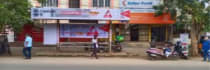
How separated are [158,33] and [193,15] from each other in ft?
29.1

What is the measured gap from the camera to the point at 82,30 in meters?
16.2

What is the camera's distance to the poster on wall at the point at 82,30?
1617 cm

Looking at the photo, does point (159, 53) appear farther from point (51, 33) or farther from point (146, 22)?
point (146, 22)

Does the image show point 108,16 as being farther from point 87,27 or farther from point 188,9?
point 188,9

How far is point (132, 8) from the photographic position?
22016 millimetres

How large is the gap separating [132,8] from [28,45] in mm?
10949

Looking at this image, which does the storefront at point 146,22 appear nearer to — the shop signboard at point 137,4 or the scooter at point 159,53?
the shop signboard at point 137,4

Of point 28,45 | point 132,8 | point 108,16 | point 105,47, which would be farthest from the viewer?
point 132,8

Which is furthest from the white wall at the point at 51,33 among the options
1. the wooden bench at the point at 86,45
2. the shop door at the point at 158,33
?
the shop door at the point at 158,33

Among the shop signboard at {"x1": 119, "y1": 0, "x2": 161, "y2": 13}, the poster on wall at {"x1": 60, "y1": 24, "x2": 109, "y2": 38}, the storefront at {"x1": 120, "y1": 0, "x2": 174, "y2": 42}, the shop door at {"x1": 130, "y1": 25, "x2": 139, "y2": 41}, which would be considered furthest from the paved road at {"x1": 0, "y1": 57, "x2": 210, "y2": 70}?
the shop door at {"x1": 130, "y1": 25, "x2": 139, "y2": 41}

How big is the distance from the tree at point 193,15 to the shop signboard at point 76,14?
3.31 metres

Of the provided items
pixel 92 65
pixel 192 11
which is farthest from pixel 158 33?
pixel 92 65

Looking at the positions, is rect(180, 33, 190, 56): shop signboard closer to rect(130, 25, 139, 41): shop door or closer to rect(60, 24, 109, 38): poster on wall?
rect(60, 24, 109, 38): poster on wall

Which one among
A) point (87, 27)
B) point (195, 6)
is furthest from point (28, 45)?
point (195, 6)
